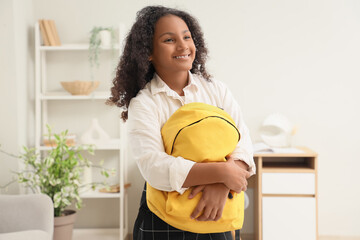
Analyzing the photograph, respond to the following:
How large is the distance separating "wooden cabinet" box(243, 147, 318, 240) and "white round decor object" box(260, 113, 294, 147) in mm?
218

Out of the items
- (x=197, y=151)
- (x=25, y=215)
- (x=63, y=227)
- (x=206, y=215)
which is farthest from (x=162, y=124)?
(x=63, y=227)

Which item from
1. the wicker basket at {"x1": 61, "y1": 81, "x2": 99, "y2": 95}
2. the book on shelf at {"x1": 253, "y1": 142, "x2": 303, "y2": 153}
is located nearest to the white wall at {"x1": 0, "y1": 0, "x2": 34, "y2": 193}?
the wicker basket at {"x1": 61, "y1": 81, "x2": 99, "y2": 95}

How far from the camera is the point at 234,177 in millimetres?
992

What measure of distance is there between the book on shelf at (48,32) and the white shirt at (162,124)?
2.16 meters

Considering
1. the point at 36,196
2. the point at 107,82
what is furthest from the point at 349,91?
the point at 36,196

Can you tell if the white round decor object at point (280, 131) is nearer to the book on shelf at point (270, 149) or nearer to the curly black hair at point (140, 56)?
the book on shelf at point (270, 149)

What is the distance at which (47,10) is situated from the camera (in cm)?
334

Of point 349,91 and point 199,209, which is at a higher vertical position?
point 349,91

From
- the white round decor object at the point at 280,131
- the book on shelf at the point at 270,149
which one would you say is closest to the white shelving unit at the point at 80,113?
the book on shelf at the point at 270,149

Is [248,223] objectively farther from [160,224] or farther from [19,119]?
[160,224]

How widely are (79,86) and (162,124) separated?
2084mm

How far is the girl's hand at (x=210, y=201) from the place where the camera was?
982 mm

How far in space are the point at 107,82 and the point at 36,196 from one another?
126 centimetres

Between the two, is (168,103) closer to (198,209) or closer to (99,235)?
(198,209)
